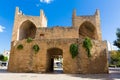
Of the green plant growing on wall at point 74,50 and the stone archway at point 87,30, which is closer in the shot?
the green plant growing on wall at point 74,50

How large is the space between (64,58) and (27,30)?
15478 mm

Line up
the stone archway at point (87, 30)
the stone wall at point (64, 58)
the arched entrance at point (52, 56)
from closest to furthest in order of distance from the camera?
the stone wall at point (64, 58), the arched entrance at point (52, 56), the stone archway at point (87, 30)

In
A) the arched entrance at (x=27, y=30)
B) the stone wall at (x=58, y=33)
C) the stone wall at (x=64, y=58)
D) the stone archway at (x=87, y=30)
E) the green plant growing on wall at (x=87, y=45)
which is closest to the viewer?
the stone wall at (x=64, y=58)

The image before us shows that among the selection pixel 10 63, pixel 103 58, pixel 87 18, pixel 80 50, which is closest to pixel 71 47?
pixel 80 50

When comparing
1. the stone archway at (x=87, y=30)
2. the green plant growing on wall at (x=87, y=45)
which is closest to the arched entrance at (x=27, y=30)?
the stone archway at (x=87, y=30)

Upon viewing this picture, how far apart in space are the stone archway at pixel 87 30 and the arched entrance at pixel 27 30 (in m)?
8.27

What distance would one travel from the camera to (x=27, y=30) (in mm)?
29609

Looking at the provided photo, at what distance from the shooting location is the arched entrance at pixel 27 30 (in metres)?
27.6

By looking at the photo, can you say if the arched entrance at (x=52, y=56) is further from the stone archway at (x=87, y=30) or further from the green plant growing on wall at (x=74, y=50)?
the stone archway at (x=87, y=30)

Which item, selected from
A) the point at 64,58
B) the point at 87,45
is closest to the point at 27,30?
the point at 64,58

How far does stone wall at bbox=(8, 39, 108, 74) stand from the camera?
51.4 ft

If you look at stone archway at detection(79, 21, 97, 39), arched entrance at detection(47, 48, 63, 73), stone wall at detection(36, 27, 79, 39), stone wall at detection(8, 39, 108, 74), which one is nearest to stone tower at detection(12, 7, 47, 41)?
stone wall at detection(36, 27, 79, 39)

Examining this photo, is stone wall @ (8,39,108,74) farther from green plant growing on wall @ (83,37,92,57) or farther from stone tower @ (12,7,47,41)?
stone tower @ (12,7,47,41)

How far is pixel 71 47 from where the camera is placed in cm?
1608
